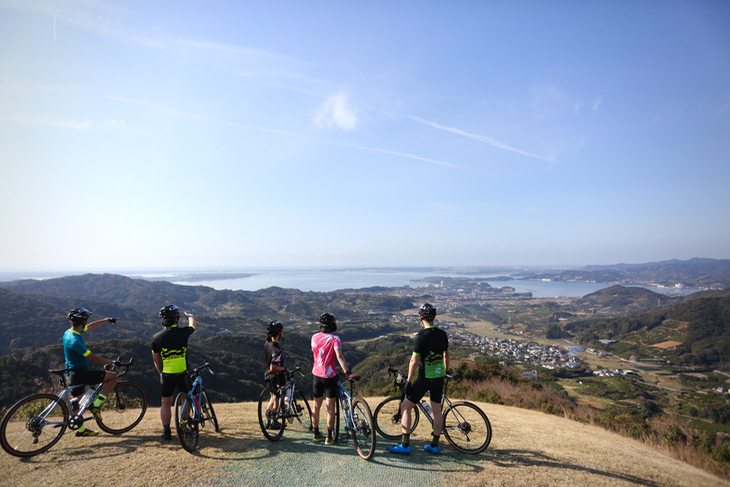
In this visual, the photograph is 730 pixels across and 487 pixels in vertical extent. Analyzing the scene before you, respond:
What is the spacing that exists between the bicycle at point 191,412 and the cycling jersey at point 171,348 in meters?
0.28

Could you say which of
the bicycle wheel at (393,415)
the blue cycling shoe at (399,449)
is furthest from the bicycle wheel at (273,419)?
the blue cycling shoe at (399,449)

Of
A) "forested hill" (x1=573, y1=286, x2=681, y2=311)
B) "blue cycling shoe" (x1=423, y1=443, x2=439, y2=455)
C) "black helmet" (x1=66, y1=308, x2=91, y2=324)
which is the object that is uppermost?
"black helmet" (x1=66, y1=308, x2=91, y2=324)

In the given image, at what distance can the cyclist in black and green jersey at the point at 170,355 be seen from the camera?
15.3 ft

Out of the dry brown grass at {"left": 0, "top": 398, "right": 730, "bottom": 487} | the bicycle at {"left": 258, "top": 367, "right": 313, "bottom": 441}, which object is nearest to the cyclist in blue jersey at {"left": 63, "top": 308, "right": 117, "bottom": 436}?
the dry brown grass at {"left": 0, "top": 398, "right": 730, "bottom": 487}

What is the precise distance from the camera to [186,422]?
4.63 metres

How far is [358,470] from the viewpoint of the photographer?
435 cm

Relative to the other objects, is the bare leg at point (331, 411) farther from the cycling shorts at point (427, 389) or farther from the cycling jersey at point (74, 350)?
the cycling jersey at point (74, 350)

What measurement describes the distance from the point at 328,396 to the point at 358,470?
1.09m

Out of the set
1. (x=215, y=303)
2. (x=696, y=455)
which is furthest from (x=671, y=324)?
(x=215, y=303)

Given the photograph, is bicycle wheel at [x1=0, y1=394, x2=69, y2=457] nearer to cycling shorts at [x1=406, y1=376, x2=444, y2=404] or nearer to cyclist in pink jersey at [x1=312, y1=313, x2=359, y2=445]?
cyclist in pink jersey at [x1=312, y1=313, x2=359, y2=445]

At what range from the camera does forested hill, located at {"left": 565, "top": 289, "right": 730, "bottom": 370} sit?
2003 inches

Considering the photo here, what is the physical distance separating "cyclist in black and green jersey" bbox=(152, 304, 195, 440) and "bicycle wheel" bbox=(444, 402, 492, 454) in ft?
14.5

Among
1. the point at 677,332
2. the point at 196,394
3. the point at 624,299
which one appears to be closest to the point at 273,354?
the point at 196,394

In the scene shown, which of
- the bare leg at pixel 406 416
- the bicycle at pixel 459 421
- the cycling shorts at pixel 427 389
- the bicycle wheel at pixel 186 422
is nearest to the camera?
the bicycle wheel at pixel 186 422
